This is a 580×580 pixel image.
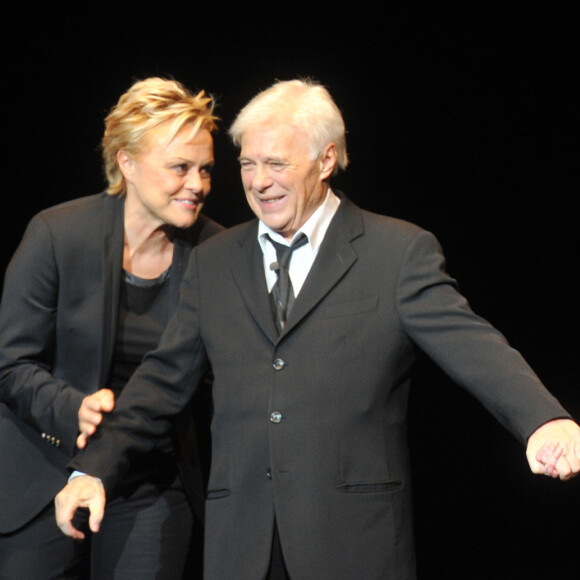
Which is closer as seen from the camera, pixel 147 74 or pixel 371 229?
pixel 371 229

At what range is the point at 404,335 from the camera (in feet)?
7.66

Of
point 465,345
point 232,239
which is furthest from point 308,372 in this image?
point 232,239

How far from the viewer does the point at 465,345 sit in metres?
2.25

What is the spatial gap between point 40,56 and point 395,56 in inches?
46.7

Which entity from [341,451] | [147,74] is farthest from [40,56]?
[341,451]

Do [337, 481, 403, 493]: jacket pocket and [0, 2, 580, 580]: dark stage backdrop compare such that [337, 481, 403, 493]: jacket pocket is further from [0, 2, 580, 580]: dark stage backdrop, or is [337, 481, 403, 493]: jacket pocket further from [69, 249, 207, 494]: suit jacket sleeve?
[0, 2, 580, 580]: dark stage backdrop

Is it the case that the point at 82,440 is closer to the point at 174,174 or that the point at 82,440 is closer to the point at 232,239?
the point at 232,239

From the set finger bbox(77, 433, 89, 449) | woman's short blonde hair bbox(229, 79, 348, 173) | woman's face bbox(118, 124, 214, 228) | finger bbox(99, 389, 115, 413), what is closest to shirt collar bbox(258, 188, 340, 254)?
woman's short blonde hair bbox(229, 79, 348, 173)

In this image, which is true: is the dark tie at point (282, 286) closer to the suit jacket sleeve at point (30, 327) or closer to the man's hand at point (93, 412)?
the man's hand at point (93, 412)

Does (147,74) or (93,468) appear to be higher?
(147,74)

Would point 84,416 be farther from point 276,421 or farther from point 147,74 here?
point 147,74

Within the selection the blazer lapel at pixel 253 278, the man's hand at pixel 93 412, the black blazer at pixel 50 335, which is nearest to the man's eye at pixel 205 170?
the black blazer at pixel 50 335

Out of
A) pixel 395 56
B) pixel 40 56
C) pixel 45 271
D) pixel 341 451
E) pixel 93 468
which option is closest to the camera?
pixel 341 451

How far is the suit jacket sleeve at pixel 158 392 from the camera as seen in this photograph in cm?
250
